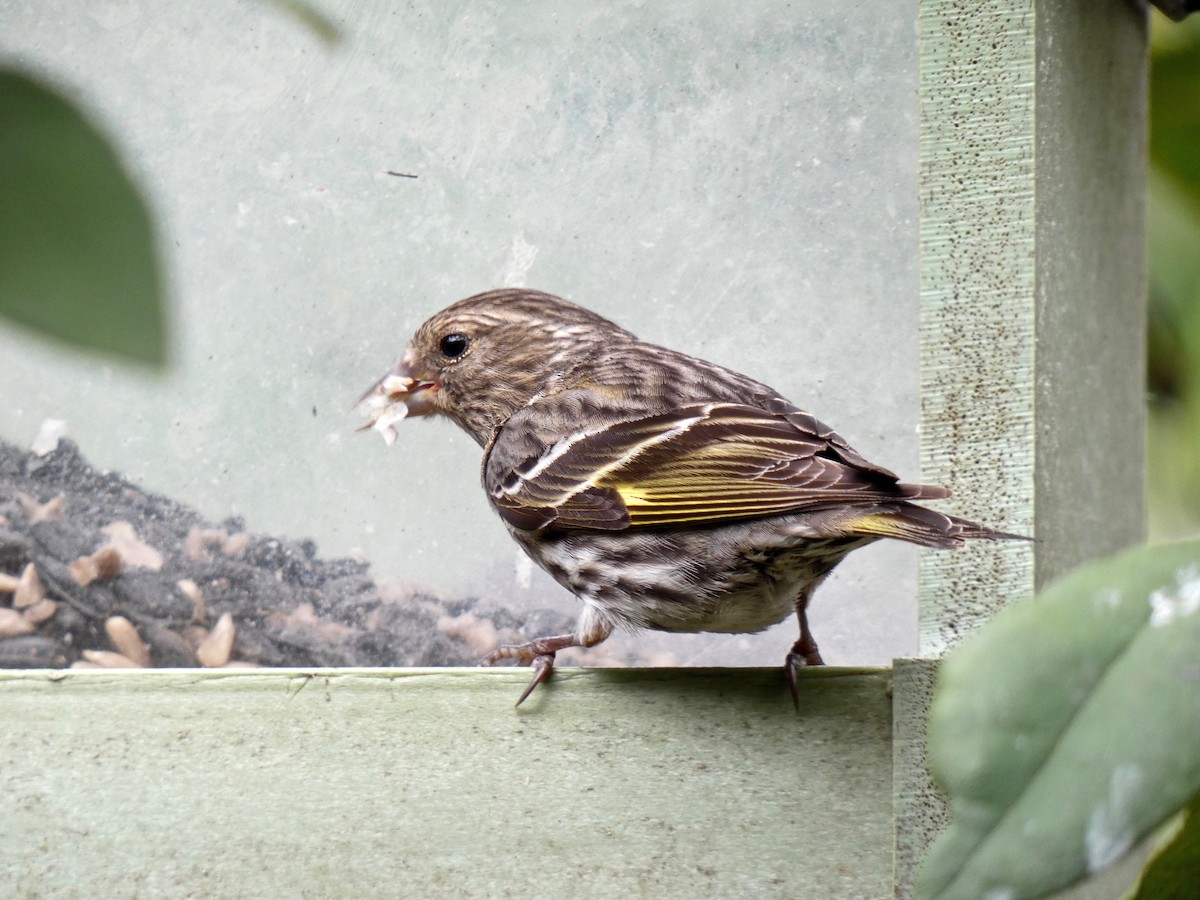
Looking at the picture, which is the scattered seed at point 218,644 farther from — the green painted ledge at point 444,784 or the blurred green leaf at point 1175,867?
the blurred green leaf at point 1175,867

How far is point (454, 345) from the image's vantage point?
2555 mm

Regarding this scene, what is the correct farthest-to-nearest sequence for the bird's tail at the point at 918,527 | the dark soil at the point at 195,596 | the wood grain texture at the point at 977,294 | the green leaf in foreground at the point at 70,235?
the dark soil at the point at 195,596
the green leaf in foreground at the point at 70,235
the wood grain texture at the point at 977,294
the bird's tail at the point at 918,527

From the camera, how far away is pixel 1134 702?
57 centimetres

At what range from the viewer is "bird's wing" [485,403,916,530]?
1.89 metres

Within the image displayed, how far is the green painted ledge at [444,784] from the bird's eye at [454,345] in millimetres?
775

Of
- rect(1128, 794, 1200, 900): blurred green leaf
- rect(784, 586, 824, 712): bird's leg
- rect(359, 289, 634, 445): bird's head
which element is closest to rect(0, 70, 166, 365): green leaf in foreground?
rect(359, 289, 634, 445): bird's head

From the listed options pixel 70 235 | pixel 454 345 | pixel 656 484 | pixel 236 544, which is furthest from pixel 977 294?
pixel 70 235

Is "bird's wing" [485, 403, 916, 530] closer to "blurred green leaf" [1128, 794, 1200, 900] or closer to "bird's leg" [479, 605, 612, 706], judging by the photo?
"bird's leg" [479, 605, 612, 706]

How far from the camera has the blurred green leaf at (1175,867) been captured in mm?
718

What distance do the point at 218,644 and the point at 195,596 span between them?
0.09 metres

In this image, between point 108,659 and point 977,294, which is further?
point 108,659

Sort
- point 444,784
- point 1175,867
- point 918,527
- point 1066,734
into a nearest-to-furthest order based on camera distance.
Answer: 1. point 1066,734
2. point 1175,867
3. point 918,527
4. point 444,784

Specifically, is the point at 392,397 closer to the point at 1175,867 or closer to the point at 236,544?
the point at 236,544

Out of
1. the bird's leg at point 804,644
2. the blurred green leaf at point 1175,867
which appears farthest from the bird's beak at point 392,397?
the blurred green leaf at point 1175,867
